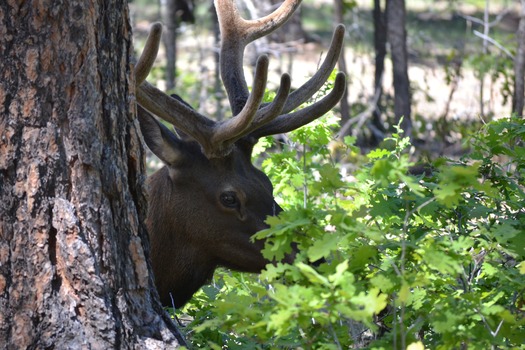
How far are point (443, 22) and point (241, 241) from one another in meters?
18.6

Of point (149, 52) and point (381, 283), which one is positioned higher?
point (149, 52)

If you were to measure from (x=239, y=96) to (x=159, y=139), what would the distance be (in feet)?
2.59

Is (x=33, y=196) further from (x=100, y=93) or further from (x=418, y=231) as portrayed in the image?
(x=418, y=231)

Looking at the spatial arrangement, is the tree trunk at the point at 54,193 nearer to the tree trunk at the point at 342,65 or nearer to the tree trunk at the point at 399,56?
the tree trunk at the point at 342,65

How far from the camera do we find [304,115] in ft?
20.3

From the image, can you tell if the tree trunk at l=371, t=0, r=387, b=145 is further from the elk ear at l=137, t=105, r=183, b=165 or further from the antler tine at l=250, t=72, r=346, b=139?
the elk ear at l=137, t=105, r=183, b=165

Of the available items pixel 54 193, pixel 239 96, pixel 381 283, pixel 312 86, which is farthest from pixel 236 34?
pixel 381 283

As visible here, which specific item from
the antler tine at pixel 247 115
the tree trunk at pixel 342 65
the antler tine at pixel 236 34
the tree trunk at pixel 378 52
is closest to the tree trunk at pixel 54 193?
the antler tine at pixel 247 115

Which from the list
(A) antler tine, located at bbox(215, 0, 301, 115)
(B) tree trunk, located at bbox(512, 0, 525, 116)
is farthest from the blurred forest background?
(A) antler tine, located at bbox(215, 0, 301, 115)

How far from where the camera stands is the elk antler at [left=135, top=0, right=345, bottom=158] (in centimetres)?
543

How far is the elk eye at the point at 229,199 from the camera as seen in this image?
607 cm

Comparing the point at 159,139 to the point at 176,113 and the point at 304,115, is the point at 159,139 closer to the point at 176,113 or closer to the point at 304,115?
the point at 176,113

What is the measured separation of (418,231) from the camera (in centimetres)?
455

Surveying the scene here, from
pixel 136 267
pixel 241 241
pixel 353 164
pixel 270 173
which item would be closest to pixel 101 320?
pixel 136 267
